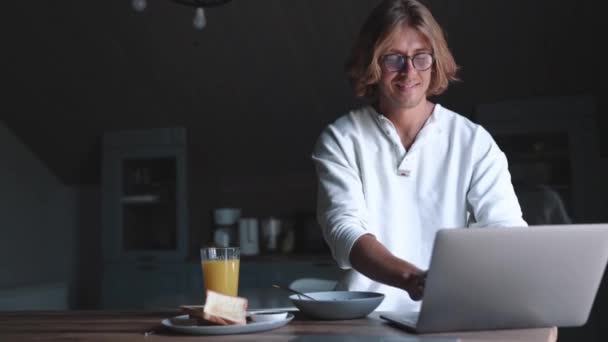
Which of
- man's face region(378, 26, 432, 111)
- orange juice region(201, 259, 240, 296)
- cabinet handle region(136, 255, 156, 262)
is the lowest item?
cabinet handle region(136, 255, 156, 262)

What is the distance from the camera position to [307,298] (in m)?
1.34

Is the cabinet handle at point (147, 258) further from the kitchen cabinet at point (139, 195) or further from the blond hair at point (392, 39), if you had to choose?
the blond hair at point (392, 39)

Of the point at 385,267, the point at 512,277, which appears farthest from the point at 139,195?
the point at 512,277

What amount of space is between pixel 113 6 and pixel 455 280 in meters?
3.46

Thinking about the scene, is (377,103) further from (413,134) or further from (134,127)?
(134,127)

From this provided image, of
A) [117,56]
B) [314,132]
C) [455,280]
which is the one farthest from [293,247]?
[455,280]

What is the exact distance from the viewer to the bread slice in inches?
43.4

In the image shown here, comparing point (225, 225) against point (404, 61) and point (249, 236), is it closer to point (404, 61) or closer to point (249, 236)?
point (249, 236)

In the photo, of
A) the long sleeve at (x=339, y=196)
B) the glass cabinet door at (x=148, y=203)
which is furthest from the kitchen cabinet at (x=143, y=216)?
the long sleeve at (x=339, y=196)

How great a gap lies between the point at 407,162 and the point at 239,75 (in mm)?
2760

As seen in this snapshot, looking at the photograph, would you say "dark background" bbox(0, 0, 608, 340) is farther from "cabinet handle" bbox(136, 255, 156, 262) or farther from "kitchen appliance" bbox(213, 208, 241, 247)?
"cabinet handle" bbox(136, 255, 156, 262)

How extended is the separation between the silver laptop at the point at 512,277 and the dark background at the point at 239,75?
2.81 m

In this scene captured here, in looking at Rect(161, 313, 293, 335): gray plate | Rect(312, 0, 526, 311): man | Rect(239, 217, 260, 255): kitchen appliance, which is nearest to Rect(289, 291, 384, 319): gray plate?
Rect(161, 313, 293, 335): gray plate

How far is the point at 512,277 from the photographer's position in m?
0.99
